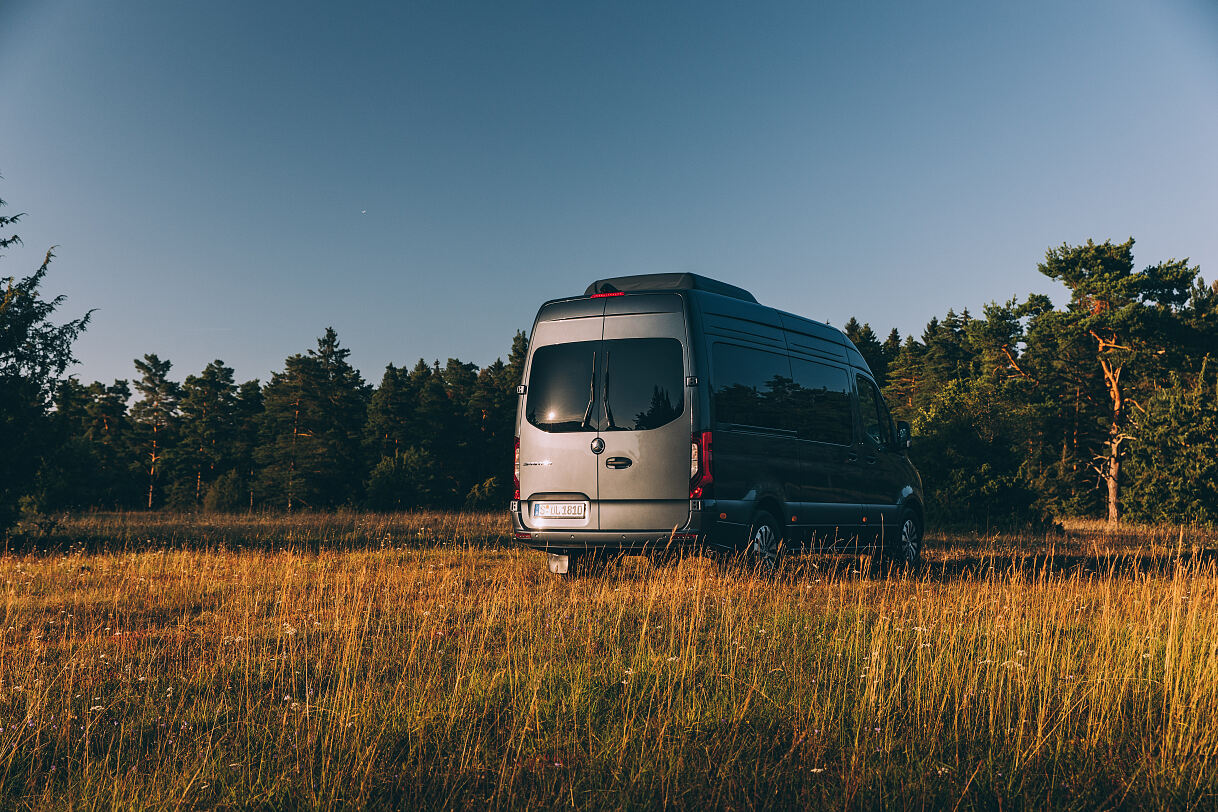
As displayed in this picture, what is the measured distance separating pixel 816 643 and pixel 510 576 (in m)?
4.66

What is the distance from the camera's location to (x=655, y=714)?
4.02 meters

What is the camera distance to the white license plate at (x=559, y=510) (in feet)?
28.4

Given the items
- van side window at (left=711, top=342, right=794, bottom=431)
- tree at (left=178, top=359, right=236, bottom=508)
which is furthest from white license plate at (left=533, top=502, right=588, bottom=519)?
tree at (left=178, top=359, right=236, bottom=508)

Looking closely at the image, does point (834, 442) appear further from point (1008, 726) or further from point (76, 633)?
point (76, 633)

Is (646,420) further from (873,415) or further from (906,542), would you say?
(906,542)

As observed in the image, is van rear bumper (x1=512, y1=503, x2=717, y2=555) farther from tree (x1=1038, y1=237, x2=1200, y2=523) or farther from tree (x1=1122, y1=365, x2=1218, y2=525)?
tree (x1=1038, y1=237, x2=1200, y2=523)

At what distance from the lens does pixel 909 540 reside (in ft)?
38.7

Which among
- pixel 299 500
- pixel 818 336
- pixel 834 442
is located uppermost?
pixel 818 336

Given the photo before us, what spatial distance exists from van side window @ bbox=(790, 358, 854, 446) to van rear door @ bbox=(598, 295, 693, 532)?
2.00 meters

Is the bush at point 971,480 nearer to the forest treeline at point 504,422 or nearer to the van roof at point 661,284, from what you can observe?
the forest treeline at point 504,422

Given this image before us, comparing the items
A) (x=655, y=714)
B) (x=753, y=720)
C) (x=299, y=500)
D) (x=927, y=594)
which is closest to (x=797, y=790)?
(x=753, y=720)

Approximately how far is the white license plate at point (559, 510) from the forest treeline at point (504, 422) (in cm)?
1070

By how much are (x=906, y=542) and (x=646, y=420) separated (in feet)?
17.1

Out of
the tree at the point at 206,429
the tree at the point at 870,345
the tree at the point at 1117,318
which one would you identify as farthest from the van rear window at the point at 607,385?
the tree at the point at 870,345
